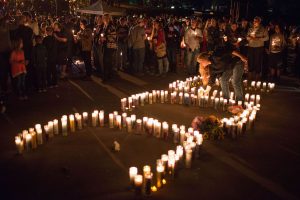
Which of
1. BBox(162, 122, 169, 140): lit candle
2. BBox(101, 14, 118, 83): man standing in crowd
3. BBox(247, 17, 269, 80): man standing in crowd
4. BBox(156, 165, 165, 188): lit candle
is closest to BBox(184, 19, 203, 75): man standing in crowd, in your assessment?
BBox(247, 17, 269, 80): man standing in crowd

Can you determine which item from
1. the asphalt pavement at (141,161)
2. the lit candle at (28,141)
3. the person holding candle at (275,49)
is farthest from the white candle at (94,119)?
the person holding candle at (275,49)

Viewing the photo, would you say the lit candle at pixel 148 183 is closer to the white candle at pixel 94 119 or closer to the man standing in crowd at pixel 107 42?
the white candle at pixel 94 119

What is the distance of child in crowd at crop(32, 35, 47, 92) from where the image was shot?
1062 centimetres

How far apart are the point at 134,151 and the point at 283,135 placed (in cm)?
311

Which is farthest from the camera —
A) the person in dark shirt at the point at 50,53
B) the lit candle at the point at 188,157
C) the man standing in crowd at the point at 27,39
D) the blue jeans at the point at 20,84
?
the person in dark shirt at the point at 50,53

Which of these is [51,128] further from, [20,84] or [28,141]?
[20,84]

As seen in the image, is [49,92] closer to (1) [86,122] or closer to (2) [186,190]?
(1) [86,122]

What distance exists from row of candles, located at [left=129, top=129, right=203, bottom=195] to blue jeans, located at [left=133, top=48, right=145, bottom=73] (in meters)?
7.36

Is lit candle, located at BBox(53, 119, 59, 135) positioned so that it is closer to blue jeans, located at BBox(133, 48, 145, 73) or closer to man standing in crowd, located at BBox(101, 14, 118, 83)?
man standing in crowd, located at BBox(101, 14, 118, 83)

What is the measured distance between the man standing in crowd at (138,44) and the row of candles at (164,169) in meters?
7.27

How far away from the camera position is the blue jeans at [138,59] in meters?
13.6

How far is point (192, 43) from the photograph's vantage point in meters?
13.4

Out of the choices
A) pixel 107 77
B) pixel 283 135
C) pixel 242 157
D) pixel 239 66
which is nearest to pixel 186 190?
pixel 242 157

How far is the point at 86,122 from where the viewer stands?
8.19 meters
